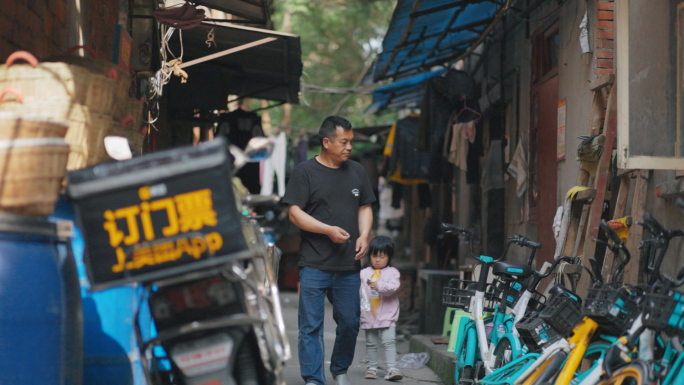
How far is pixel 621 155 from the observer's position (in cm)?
525

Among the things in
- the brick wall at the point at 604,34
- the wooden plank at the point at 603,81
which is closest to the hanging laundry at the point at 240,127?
the brick wall at the point at 604,34


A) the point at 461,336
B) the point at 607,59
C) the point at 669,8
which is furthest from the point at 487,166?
the point at 669,8

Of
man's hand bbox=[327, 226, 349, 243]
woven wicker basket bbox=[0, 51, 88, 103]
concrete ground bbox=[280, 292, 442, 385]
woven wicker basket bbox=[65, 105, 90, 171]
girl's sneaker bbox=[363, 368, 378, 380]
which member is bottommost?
concrete ground bbox=[280, 292, 442, 385]

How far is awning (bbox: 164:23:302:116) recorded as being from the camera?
10016 mm

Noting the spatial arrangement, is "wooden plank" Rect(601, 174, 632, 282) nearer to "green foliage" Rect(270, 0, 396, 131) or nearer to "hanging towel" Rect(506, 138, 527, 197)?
"hanging towel" Rect(506, 138, 527, 197)

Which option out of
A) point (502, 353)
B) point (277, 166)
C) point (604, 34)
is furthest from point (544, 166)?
point (277, 166)

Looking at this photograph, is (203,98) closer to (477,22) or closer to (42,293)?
(477,22)

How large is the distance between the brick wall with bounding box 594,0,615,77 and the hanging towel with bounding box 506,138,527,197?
2727mm

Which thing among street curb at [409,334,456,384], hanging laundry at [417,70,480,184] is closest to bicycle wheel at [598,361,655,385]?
street curb at [409,334,456,384]

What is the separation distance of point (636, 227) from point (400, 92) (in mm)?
10242

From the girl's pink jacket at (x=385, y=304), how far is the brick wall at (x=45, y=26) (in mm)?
3284

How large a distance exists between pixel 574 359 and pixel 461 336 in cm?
209

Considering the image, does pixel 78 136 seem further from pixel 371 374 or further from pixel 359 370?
pixel 359 370

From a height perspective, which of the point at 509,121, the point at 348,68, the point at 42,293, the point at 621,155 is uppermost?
the point at 348,68
